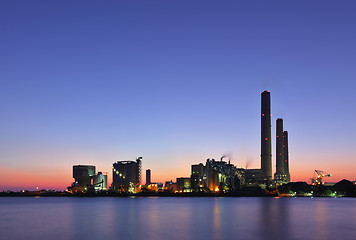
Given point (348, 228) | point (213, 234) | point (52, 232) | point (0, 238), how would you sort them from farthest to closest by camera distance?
point (348, 228)
point (52, 232)
point (213, 234)
point (0, 238)

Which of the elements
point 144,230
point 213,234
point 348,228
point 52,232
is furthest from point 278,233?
point 52,232

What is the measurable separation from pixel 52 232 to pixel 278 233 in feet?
104

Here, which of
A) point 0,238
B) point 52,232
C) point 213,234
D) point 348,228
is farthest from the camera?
point 348,228

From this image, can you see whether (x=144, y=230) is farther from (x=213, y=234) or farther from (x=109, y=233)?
(x=213, y=234)

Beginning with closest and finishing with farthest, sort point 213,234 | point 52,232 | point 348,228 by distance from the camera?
point 213,234 < point 52,232 < point 348,228

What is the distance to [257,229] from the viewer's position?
54781 millimetres

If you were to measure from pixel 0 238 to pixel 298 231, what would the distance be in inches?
1577

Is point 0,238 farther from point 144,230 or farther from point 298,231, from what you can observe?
point 298,231

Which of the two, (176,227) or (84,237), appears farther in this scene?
(176,227)

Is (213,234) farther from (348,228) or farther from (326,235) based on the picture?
(348,228)

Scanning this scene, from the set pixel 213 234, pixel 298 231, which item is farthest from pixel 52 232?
pixel 298 231

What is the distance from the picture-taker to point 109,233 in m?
51.1

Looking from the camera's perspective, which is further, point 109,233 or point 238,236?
point 109,233

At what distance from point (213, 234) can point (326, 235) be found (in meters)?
14.9
